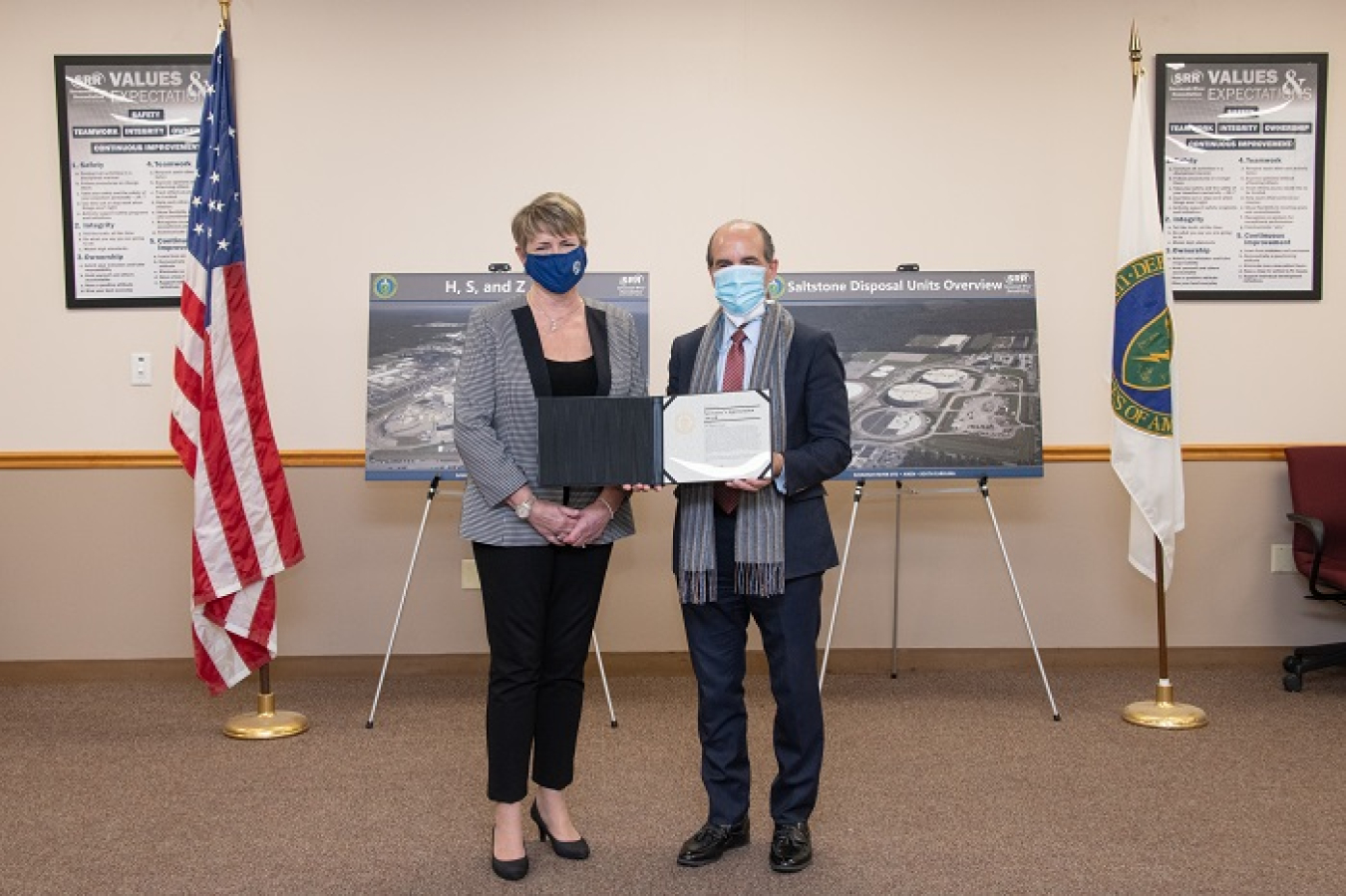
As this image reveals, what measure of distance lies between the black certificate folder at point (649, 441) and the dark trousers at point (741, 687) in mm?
238

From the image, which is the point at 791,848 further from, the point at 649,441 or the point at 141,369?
the point at 141,369

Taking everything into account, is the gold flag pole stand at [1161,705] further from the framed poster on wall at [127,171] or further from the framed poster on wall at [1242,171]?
the framed poster on wall at [127,171]

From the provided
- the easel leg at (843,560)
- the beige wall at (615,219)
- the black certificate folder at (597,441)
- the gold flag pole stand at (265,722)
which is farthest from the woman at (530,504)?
the beige wall at (615,219)

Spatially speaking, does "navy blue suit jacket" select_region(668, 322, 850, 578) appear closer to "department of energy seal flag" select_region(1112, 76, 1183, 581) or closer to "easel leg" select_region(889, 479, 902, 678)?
"department of energy seal flag" select_region(1112, 76, 1183, 581)

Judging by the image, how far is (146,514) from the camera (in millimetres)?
5324

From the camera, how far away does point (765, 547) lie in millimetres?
3021

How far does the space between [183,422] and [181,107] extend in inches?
60.3

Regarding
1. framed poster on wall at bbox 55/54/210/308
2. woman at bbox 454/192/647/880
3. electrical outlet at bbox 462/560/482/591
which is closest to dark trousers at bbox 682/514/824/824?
woman at bbox 454/192/647/880

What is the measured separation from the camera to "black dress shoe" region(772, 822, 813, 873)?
10.2ft

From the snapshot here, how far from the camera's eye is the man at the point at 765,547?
3057 millimetres

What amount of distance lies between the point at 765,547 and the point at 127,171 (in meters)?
3.51

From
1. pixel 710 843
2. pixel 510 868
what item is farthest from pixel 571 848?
pixel 710 843

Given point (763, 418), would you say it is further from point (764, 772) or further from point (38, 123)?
point (38, 123)

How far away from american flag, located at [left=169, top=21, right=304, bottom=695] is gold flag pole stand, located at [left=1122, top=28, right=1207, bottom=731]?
119 inches
